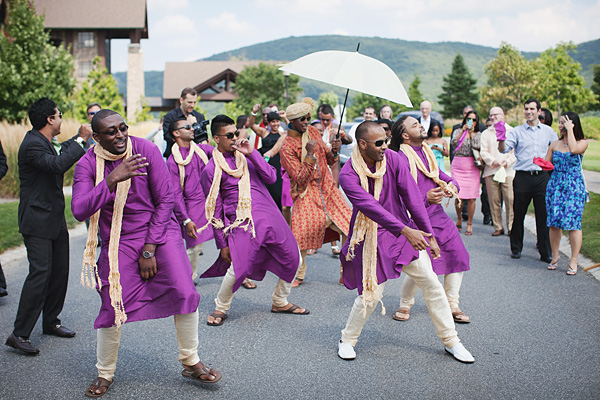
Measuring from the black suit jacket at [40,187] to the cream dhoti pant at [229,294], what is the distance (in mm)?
1649


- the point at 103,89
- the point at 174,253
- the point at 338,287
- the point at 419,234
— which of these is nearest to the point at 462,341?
the point at 419,234

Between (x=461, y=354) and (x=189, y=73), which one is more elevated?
(x=189, y=73)

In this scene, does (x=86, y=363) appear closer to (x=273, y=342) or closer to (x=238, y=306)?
(x=273, y=342)

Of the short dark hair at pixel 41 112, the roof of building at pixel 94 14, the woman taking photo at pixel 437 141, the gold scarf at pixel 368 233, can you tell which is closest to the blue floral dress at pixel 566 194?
the woman taking photo at pixel 437 141

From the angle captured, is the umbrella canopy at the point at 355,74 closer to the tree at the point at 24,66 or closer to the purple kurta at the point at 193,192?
the purple kurta at the point at 193,192

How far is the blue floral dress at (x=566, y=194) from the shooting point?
7.64 metres

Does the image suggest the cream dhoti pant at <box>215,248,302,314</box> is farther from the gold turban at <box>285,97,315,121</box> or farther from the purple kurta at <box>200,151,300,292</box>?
the gold turban at <box>285,97,315,121</box>

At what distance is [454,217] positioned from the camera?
12.7 m

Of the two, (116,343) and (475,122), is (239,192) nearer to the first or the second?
(116,343)

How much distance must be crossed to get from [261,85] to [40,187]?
47.5 metres

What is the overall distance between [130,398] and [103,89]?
2773 cm

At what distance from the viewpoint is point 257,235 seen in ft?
18.9

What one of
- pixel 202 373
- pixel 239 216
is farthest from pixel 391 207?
pixel 202 373

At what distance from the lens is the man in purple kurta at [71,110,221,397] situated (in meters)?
4.06
